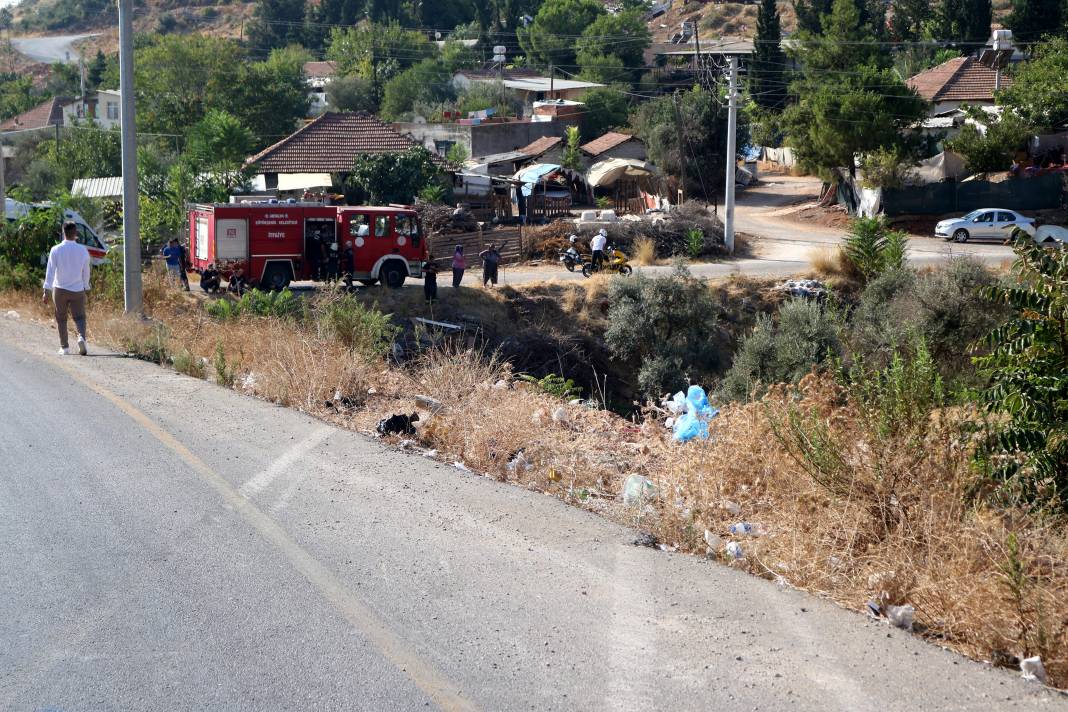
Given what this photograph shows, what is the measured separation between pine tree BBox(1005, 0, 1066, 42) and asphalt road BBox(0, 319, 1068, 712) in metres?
62.9

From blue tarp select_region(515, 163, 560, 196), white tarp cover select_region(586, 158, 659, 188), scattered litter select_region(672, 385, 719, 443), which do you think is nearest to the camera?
scattered litter select_region(672, 385, 719, 443)

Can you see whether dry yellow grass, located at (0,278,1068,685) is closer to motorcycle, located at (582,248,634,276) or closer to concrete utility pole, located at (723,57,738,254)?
motorcycle, located at (582,248,634,276)

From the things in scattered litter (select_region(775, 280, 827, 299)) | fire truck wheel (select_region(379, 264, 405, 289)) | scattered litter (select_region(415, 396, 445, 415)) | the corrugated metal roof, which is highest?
the corrugated metal roof

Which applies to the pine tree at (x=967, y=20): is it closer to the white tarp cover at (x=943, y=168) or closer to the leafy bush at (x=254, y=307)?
the white tarp cover at (x=943, y=168)

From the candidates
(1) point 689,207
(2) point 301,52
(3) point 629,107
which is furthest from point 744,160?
(2) point 301,52

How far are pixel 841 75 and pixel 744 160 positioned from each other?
59.8ft

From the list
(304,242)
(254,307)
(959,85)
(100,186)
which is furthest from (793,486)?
(959,85)

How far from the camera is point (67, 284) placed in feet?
39.1

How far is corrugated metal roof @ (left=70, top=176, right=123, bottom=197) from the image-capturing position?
1835 inches

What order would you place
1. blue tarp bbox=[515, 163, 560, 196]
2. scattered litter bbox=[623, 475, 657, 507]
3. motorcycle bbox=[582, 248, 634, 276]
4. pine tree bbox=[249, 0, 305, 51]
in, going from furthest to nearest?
pine tree bbox=[249, 0, 305, 51], blue tarp bbox=[515, 163, 560, 196], motorcycle bbox=[582, 248, 634, 276], scattered litter bbox=[623, 475, 657, 507]

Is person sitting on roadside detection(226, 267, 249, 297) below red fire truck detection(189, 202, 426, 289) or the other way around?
below

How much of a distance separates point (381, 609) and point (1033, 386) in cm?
381

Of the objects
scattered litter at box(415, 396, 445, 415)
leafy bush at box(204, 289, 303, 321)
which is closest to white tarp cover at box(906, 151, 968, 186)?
leafy bush at box(204, 289, 303, 321)

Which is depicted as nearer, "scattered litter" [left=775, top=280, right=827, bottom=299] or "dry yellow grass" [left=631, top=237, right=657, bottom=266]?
"scattered litter" [left=775, top=280, right=827, bottom=299]
